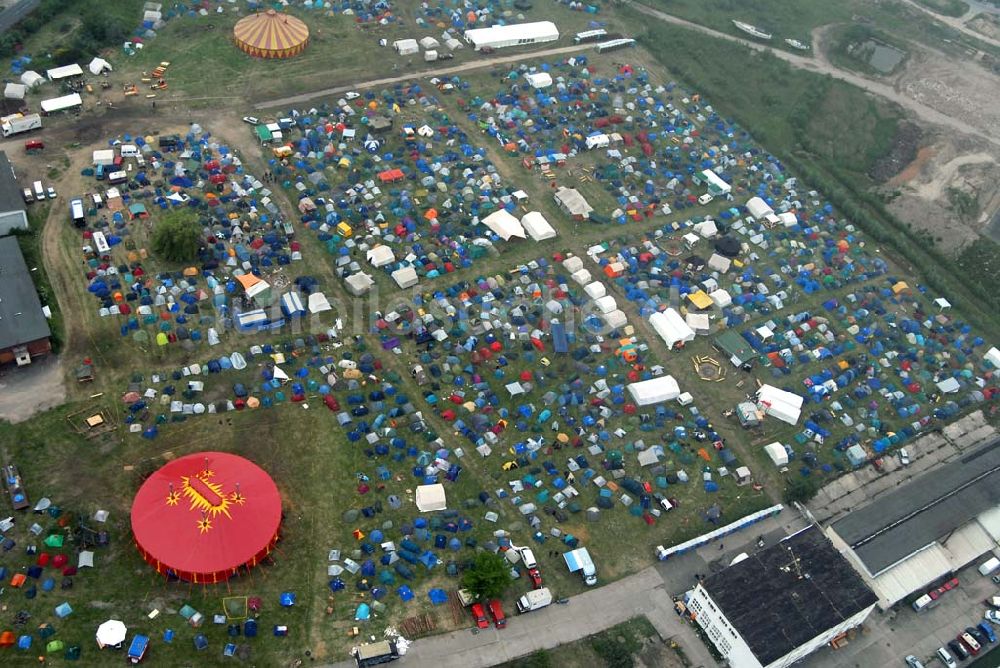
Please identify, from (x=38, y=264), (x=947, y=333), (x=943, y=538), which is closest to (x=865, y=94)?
(x=947, y=333)

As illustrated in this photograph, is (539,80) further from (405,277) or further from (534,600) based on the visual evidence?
(534,600)

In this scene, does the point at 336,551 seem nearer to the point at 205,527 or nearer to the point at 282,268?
the point at 205,527

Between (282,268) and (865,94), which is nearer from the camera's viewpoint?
(282,268)

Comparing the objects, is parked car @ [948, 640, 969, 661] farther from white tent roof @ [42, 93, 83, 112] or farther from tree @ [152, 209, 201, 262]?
white tent roof @ [42, 93, 83, 112]

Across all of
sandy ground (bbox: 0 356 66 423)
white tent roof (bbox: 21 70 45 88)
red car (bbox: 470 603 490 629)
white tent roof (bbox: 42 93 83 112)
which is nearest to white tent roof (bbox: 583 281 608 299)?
red car (bbox: 470 603 490 629)

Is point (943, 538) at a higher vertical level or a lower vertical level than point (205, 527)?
lower

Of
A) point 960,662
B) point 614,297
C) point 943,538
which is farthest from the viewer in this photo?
point 614,297
